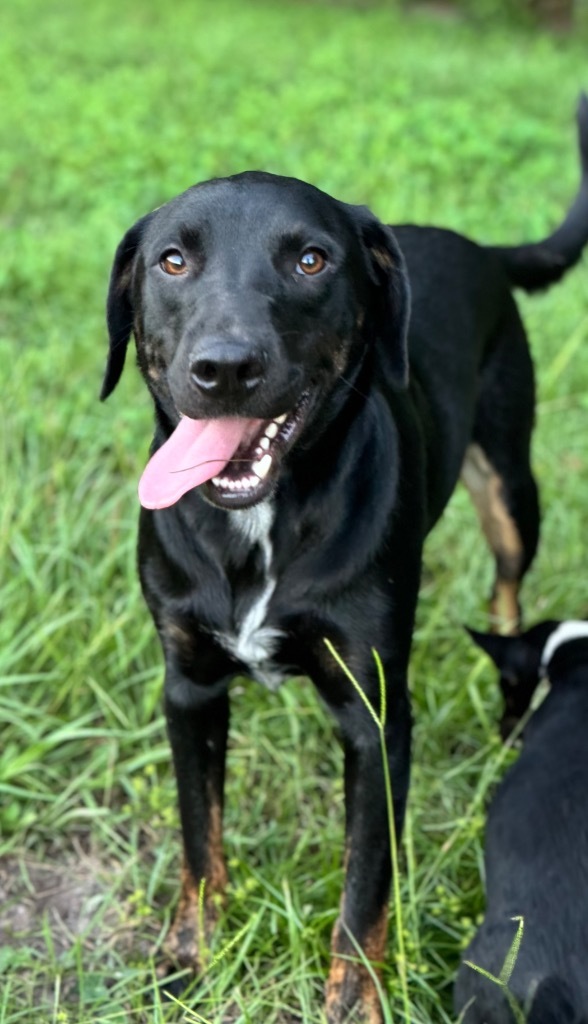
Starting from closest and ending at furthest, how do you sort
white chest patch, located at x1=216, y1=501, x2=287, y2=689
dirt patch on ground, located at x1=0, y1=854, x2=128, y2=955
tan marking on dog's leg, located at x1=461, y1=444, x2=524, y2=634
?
white chest patch, located at x1=216, y1=501, x2=287, y2=689 < dirt patch on ground, located at x1=0, y1=854, x2=128, y2=955 < tan marking on dog's leg, located at x1=461, y1=444, x2=524, y2=634

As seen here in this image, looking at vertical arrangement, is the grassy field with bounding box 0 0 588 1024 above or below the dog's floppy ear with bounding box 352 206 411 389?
below

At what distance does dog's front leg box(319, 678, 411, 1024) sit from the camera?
2.63 metres

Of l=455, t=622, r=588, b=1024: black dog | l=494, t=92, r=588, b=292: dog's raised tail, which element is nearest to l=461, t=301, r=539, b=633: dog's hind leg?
l=494, t=92, r=588, b=292: dog's raised tail

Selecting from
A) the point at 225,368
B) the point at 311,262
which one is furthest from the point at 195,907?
the point at 311,262

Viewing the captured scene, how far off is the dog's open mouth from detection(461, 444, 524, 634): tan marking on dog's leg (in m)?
1.40

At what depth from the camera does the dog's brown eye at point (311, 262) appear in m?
2.38

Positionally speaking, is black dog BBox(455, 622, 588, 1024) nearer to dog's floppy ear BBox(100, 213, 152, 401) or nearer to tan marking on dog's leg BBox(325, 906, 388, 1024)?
tan marking on dog's leg BBox(325, 906, 388, 1024)

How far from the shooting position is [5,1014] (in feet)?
8.91

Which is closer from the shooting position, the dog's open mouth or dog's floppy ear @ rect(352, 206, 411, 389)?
the dog's open mouth

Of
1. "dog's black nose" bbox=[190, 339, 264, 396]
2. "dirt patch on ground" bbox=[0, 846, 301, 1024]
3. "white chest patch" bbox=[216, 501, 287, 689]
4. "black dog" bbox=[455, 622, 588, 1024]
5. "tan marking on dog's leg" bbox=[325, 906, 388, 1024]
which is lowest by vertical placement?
"dirt patch on ground" bbox=[0, 846, 301, 1024]

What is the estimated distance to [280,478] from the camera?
2.54 meters

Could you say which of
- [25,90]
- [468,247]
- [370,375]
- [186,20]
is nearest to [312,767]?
[370,375]

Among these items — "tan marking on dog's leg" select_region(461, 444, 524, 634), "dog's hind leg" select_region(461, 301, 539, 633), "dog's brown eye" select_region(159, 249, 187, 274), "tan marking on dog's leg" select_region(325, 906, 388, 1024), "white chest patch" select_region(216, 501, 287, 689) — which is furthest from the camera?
"tan marking on dog's leg" select_region(461, 444, 524, 634)

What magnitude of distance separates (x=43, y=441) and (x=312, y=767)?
5.57 feet
